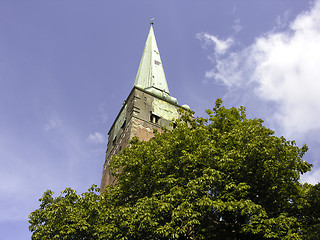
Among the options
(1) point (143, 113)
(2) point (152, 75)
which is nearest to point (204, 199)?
(1) point (143, 113)

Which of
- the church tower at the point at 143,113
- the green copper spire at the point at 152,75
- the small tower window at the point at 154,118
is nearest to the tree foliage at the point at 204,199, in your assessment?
the church tower at the point at 143,113

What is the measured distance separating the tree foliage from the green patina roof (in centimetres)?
1511

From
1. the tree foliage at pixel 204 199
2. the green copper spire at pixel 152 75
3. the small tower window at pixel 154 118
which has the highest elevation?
the green copper spire at pixel 152 75

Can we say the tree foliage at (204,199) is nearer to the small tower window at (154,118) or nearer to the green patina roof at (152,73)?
the small tower window at (154,118)

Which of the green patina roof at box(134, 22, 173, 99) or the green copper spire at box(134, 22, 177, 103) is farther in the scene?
the green patina roof at box(134, 22, 173, 99)

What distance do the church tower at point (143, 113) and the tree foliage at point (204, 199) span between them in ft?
29.2

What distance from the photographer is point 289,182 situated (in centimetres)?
1082

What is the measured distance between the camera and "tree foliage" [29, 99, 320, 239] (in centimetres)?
995

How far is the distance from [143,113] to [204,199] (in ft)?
49.0

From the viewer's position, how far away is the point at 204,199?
996cm

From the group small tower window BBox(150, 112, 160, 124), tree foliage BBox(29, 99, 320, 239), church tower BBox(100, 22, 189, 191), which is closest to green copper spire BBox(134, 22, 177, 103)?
church tower BBox(100, 22, 189, 191)

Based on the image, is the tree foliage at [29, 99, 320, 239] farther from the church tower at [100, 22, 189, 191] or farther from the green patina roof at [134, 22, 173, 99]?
the green patina roof at [134, 22, 173, 99]

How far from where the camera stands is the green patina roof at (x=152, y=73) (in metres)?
28.9

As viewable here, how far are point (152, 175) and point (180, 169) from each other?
1.23 m
